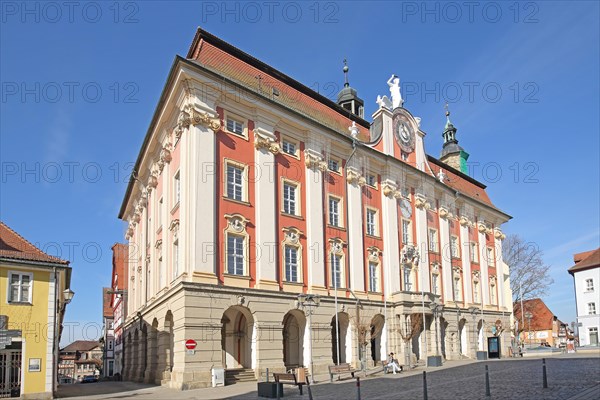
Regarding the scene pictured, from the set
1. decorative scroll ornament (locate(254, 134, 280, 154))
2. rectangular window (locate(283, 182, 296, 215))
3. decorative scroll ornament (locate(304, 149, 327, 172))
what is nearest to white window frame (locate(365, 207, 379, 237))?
decorative scroll ornament (locate(304, 149, 327, 172))

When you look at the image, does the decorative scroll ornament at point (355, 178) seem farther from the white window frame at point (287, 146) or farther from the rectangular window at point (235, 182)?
the rectangular window at point (235, 182)

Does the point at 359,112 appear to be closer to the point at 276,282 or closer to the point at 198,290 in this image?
the point at 276,282

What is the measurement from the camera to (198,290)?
26266 millimetres

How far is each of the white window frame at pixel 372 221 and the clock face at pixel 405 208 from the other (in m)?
3.35

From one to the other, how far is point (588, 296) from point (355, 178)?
4471 centimetres

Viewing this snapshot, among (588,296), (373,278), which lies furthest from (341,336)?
(588,296)

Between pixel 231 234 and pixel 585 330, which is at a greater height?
pixel 231 234

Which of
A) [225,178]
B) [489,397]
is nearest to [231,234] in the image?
[225,178]

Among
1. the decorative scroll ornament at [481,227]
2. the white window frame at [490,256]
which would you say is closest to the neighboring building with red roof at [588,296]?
the white window frame at [490,256]

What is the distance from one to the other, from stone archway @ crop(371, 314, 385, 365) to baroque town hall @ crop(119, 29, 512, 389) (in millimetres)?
100

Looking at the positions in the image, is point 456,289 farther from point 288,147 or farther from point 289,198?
point 288,147

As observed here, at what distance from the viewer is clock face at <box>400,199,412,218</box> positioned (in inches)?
1657

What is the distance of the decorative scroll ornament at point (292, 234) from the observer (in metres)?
31.6

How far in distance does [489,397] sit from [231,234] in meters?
15.8
